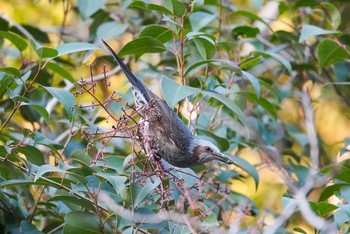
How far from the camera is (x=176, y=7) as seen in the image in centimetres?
346

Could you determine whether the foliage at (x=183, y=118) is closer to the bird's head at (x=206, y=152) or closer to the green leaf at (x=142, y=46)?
the green leaf at (x=142, y=46)

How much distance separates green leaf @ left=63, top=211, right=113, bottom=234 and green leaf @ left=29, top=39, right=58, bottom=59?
0.73m

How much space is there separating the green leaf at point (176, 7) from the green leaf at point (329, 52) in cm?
102

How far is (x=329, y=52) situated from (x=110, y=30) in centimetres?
130

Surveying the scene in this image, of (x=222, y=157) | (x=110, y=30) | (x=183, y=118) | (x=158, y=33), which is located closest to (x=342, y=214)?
(x=222, y=157)

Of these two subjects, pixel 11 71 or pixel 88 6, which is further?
pixel 88 6

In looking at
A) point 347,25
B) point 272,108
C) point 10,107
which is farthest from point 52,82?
point 347,25

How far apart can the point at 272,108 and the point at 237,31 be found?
61 centimetres

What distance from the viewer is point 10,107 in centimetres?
400

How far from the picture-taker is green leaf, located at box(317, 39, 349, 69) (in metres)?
4.12

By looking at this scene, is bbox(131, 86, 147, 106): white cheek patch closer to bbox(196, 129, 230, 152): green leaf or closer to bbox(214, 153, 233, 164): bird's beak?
bbox(196, 129, 230, 152): green leaf

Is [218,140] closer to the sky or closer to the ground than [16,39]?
closer to the ground

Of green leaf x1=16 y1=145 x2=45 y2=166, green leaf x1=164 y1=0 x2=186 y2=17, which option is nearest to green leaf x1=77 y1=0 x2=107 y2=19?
green leaf x1=164 y1=0 x2=186 y2=17

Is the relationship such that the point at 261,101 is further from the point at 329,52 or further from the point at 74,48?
the point at 74,48
